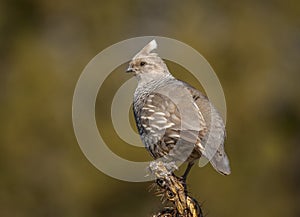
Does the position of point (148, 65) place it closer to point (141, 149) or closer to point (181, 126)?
point (181, 126)

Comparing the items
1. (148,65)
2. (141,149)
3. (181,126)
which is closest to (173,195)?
(181,126)

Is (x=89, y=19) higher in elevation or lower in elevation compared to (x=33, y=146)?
higher

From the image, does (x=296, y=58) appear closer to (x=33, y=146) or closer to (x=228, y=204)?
(x=228, y=204)

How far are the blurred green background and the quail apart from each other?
801 centimetres

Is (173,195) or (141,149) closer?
(173,195)

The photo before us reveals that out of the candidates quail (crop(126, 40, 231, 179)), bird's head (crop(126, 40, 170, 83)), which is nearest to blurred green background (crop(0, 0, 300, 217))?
bird's head (crop(126, 40, 170, 83))

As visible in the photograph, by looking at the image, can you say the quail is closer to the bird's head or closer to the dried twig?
the bird's head

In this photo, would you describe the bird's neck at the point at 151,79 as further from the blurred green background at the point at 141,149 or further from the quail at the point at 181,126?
the blurred green background at the point at 141,149

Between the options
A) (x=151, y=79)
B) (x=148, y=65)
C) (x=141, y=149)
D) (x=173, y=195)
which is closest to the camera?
(x=173, y=195)

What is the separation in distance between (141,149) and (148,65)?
7332 mm

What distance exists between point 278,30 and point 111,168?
7.34 metres

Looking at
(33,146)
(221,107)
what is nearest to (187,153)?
(221,107)

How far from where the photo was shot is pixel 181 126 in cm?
854

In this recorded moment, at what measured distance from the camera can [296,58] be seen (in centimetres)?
2114
